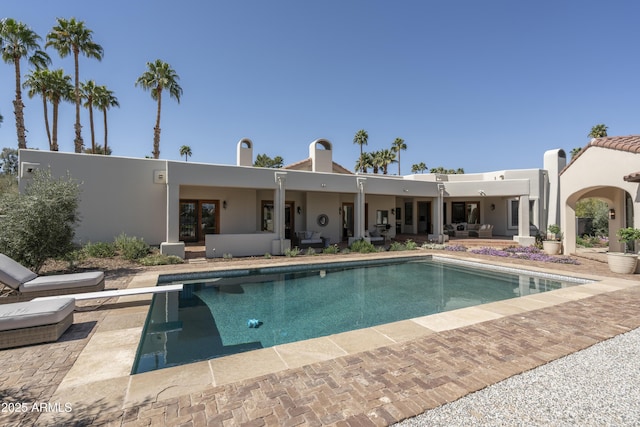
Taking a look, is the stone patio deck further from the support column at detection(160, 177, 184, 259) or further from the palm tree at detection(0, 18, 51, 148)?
the palm tree at detection(0, 18, 51, 148)

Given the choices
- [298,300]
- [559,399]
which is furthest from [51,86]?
[559,399]

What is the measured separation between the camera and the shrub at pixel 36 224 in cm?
825

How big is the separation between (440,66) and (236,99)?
41.8 feet

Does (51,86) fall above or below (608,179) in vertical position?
above

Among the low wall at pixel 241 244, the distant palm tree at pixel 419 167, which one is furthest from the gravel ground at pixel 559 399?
the distant palm tree at pixel 419 167

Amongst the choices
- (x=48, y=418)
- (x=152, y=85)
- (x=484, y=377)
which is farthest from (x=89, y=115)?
(x=484, y=377)

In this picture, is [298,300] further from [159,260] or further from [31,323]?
[159,260]

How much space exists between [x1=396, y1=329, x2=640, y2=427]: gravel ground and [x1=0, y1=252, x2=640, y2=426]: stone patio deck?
157mm

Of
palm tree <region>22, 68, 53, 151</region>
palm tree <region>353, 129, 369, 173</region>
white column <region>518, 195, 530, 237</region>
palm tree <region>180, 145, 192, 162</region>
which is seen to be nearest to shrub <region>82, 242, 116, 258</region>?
palm tree <region>22, 68, 53, 151</region>

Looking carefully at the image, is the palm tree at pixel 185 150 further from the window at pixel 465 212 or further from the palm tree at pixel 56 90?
the window at pixel 465 212

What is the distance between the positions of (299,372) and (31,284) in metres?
6.49

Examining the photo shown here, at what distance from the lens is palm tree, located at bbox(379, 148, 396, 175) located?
4091 centimetres

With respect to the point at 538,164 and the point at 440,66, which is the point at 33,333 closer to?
the point at 440,66

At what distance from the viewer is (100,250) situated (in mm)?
11734
